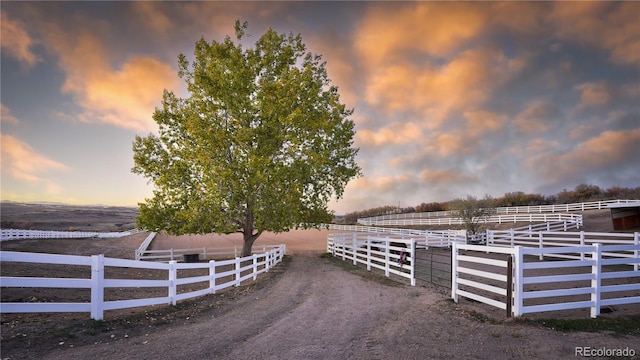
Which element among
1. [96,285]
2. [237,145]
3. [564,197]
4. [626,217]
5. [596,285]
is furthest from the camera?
[564,197]

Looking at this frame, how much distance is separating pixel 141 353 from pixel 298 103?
16.6 meters

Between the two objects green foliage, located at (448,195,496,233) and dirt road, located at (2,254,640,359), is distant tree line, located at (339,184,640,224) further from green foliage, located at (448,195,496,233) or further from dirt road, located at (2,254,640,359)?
dirt road, located at (2,254,640,359)

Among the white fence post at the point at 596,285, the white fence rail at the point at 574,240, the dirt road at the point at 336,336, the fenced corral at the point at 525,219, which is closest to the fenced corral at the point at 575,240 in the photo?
the white fence rail at the point at 574,240

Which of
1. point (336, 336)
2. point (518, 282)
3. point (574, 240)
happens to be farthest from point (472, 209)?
point (336, 336)

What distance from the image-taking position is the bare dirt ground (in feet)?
19.5

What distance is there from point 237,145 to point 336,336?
14834 mm

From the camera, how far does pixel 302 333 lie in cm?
707

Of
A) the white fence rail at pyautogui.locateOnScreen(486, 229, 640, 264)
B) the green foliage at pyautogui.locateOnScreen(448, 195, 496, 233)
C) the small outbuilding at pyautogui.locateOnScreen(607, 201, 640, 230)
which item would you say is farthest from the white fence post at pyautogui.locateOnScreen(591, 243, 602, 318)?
the green foliage at pyautogui.locateOnScreen(448, 195, 496, 233)

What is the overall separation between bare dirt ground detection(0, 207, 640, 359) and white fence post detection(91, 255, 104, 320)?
272mm

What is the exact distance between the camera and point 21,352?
562 centimetres

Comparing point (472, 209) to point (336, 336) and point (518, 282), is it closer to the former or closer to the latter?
point (518, 282)

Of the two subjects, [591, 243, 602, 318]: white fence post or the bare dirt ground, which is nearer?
the bare dirt ground

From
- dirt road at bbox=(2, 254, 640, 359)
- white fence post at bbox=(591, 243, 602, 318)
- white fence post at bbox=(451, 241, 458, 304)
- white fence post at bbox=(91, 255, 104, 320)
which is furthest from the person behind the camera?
white fence post at bbox=(451, 241, 458, 304)

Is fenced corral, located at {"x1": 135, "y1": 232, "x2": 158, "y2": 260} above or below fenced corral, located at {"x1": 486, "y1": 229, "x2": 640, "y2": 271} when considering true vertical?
below
